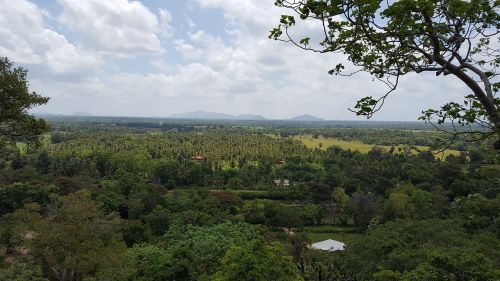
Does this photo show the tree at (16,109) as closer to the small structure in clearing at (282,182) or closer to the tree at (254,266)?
the tree at (254,266)

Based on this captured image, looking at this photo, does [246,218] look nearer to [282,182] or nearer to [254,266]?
[282,182]

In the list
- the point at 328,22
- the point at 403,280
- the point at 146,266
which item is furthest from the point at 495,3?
the point at 146,266

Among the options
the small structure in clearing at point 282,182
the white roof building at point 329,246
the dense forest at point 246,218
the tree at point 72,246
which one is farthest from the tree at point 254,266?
the small structure in clearing at point 282,182

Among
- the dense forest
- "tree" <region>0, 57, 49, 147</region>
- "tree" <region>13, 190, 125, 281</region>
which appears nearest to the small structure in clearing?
the dense forest

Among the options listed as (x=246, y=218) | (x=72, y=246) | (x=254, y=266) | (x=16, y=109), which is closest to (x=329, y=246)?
(x=246, y=218)

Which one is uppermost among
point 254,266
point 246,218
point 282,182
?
point 254,266

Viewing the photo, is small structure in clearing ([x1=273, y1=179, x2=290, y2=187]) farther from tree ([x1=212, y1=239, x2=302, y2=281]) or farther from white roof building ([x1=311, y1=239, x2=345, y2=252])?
tree ([x1=212, y1=239, x2=302, y2=281])

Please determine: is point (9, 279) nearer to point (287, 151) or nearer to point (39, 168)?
point (39, 168)
